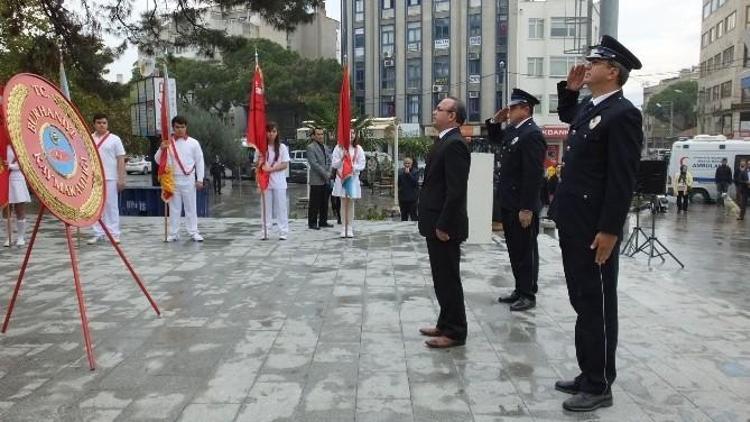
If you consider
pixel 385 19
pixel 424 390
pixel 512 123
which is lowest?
pixel 424 390

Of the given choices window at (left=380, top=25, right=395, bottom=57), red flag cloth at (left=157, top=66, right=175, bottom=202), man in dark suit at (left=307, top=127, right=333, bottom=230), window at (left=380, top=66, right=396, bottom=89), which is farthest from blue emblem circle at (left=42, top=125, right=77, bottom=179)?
window at (left=380, top=25, right=395, bottom=57)

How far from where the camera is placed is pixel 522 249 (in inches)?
218

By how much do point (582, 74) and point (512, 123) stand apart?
5.46ft

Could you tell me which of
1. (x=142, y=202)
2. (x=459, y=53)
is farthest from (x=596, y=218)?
(x=459, y=53)

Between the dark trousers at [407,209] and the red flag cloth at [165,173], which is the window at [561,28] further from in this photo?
the red flag cloth at [165,173]

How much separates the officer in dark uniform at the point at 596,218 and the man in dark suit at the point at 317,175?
24.7ft

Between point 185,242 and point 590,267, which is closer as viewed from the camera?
point 590,267

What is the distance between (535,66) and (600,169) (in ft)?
155

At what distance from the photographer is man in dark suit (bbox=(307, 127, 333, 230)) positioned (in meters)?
10.8

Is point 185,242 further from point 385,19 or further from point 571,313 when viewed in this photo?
point 385,19

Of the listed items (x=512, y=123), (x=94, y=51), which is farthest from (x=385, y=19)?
(x=512, y=123)

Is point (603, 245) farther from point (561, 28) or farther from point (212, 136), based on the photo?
point (561, 28)

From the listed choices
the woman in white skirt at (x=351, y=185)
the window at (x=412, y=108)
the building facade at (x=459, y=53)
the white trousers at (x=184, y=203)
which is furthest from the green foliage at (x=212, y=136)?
the window at (x=412, y=108)

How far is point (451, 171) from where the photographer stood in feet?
13.8
